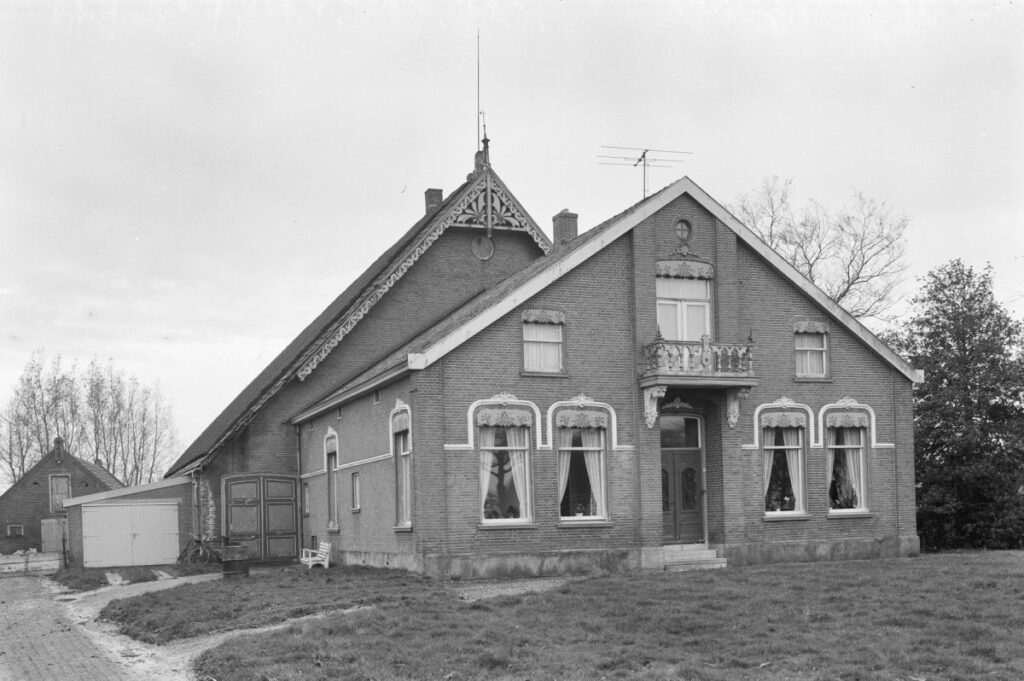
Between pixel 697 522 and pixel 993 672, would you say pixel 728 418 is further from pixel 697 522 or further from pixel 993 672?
pixel 993 672

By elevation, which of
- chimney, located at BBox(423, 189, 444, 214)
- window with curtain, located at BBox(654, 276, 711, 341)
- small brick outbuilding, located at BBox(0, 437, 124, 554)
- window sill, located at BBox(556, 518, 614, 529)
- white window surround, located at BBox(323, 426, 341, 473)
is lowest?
small brick outbuilding, located at BBox(0, 437, 124, 554)

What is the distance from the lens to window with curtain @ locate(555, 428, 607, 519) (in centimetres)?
2623

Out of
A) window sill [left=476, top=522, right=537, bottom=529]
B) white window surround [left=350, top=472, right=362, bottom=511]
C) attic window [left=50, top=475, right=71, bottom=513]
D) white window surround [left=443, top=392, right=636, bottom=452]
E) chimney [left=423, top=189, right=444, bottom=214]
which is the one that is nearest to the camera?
window sill [left=476, top=522, right=537, bottom=529]

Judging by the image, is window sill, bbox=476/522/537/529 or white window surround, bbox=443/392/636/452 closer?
window sill, bbox=476/522/537/529

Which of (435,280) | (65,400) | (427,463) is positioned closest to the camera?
(427,463)

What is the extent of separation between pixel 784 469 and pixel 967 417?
8515 millimetres

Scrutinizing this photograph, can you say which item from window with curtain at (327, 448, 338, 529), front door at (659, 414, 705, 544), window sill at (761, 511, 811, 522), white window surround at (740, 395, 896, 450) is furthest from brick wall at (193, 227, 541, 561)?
window sill at (761, 511, 811, 522)

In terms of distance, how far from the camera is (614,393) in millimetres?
26797

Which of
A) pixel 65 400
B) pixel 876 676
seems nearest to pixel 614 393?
pixel 876 676

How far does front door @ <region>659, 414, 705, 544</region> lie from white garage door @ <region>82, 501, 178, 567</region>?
17463 mm

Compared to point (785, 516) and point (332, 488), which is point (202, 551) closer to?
point (332, 488)

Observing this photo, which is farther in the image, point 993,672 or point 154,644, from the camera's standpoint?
point 154,644

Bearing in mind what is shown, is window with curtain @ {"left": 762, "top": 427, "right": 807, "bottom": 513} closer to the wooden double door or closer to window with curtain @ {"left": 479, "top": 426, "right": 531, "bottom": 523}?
window with curtain @ {"left": 479, "top": 426, "right": 531, "bottom": 523}

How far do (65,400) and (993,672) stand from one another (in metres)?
78.0
